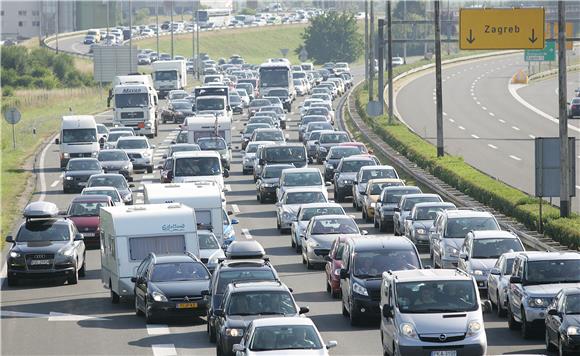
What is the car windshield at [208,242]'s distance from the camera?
3744cm

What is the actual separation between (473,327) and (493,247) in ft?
30.0

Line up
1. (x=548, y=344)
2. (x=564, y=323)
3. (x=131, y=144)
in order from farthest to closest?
(x=131, y=144) < (x=548, y=344) < (x=564, y=323)

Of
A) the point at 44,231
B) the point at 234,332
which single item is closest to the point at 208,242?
the point at 44,231

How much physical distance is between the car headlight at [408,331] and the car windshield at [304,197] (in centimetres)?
2364

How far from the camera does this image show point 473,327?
24.7 m

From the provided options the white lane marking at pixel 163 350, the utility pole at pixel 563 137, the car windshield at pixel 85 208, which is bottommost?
the white lane marking at pixel 163 350

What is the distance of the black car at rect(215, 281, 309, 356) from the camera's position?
26438 millimetres

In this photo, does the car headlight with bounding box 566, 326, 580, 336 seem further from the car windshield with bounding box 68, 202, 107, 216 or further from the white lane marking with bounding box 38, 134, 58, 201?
the white lane marking with bounding box 38, 134, 58, 201

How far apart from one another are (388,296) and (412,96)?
94.0 meters

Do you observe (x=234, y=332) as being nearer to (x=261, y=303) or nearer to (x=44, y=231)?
(x=261, y=303)

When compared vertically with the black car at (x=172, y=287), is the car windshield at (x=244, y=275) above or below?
above

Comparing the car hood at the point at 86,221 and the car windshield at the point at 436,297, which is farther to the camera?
the car hood at the point at 86,221

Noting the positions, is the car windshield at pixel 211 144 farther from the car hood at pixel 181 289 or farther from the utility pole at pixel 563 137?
the car hood at pixel 181 289

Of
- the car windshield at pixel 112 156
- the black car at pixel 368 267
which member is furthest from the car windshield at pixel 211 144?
the black car at pixel 368 267
